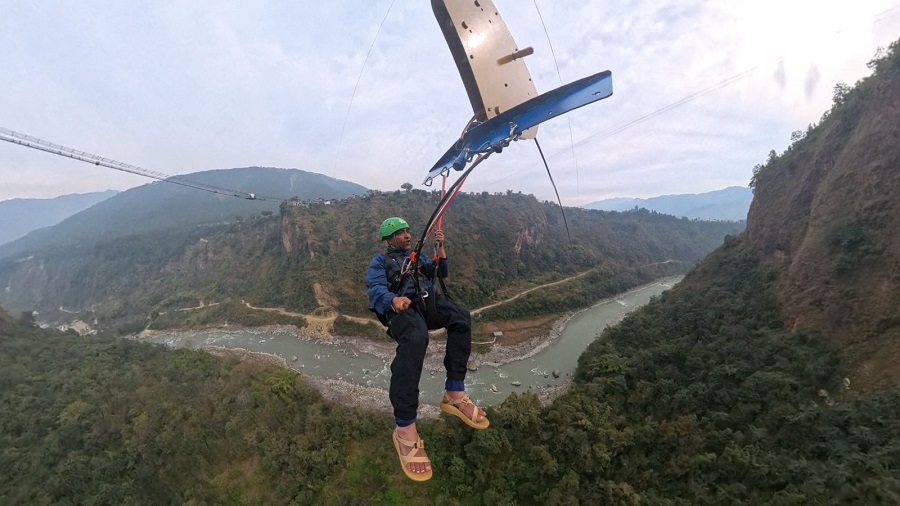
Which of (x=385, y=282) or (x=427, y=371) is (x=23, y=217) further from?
(x=385, y=282)

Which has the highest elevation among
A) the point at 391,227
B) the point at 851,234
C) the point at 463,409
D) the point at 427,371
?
the point at 391,227

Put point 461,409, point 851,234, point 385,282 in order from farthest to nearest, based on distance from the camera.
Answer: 1. point 851,234
2. point 461,409
3. point 385,282

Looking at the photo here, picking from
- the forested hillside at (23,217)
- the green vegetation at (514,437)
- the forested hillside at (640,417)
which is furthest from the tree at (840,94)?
the forested hillside at (23,217)

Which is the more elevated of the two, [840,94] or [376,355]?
[840,94]

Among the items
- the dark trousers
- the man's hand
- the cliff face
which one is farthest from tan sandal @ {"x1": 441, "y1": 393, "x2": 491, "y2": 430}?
the cliff face

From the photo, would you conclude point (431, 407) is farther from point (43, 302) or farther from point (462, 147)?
point (43, 302)

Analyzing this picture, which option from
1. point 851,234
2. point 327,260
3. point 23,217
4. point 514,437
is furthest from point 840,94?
point 23,217

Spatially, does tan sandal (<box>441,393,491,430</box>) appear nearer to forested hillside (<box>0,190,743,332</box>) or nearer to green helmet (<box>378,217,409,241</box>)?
green helmet (<box>378,217,409,241</box>)

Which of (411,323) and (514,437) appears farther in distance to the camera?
(514,437)
